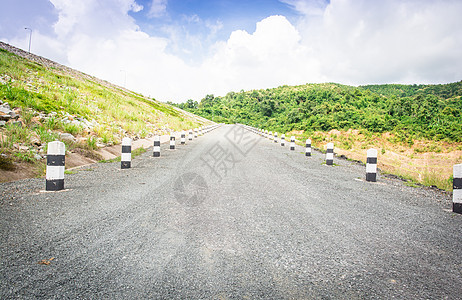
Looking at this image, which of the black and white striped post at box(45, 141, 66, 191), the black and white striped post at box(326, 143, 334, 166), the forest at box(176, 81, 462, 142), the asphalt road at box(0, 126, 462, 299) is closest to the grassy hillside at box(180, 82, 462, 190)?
the forest at box(176, 81, 462, 142)

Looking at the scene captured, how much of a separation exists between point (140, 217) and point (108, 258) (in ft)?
4.05

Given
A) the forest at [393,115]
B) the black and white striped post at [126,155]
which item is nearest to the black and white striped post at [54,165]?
the black and white striped post at [126,155]

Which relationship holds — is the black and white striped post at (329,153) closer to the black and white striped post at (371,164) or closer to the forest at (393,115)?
the black and white striped post at (371,164)

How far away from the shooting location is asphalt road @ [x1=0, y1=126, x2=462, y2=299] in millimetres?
2209

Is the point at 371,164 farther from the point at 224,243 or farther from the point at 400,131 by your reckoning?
the point at 400,131

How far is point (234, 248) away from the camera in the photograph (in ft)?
9.61

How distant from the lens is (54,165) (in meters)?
5.22

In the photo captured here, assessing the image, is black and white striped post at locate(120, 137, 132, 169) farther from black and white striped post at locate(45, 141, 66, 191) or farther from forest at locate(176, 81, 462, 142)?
forest at locate(176, 81, 462, 142)

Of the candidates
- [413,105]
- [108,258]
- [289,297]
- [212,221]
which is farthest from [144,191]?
[413,105]

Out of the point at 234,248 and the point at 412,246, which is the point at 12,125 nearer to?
the point at 234,248

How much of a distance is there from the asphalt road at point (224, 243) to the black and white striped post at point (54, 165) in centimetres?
23

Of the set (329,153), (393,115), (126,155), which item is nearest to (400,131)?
(393,115)

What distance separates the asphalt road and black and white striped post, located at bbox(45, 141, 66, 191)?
0.76 ft

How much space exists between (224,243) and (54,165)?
4.00m
